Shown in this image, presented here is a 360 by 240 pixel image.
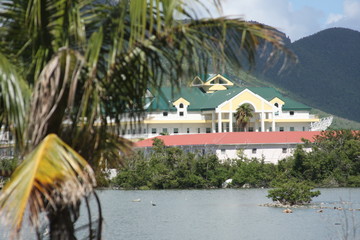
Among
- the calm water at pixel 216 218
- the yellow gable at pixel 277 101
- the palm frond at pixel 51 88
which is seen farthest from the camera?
the yellow gable at pixel 277 101

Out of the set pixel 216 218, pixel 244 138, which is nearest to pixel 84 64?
pixel 216 218

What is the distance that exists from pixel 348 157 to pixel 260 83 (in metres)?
114

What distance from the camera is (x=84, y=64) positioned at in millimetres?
5852

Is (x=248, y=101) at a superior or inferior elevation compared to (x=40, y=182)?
superior

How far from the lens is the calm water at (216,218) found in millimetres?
31812

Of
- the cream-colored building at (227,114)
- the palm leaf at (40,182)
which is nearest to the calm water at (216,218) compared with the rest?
the palm leaf at (40,182)

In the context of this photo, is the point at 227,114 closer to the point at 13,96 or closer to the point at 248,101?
the point at 248,101

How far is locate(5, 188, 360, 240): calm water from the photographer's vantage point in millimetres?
31812

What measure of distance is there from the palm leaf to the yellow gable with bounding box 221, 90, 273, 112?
85.7 m

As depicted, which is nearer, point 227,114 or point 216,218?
point 216,218

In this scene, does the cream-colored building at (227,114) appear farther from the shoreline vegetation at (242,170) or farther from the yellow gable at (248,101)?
the shoreline vegetation at (242,170)

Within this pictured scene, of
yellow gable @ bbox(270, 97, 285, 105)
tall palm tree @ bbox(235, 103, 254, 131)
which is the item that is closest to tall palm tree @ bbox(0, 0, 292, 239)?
tall palm tree @ bbox(235, 103, 254, 131)

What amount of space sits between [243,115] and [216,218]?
170ft

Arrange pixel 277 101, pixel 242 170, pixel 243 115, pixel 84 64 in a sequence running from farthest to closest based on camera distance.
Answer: pixel 277 101
pixel 243 115
pixel 242 170
pixel 84 64
